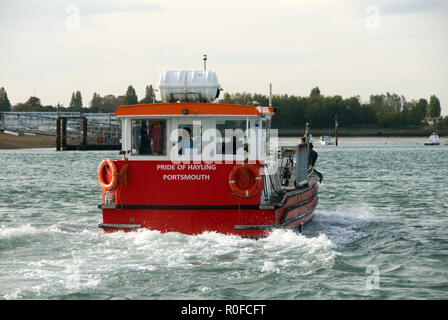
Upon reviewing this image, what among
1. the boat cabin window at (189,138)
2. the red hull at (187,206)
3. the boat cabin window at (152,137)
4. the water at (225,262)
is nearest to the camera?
the water at (225,262)

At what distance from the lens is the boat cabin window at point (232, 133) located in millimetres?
15164

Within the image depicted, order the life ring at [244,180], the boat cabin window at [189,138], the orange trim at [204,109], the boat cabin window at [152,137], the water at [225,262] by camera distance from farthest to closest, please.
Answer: the boat cabin window at [152,137] < the boat cabin window at [189,138] < the orange trim at [204,109] < the life ring at [244,180] < the water at [225,262]

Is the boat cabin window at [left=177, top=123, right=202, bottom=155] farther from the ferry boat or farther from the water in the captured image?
the water

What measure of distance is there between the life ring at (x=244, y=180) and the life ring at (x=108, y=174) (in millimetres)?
2616

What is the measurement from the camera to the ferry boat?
14.8 m

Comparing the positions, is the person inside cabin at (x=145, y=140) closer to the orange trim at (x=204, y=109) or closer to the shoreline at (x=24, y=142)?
the orange trim at (x=204, y=109)

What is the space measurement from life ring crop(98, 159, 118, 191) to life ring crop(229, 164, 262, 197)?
2616 mm

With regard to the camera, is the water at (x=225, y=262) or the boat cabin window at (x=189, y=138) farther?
the boat cabin window at (x=189, y=138)

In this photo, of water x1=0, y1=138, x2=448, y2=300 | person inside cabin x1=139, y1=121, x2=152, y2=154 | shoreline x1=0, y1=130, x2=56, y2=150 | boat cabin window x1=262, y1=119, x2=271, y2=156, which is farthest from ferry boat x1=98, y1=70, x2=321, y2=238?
shoreline x1=0, y1=130, x2=56, y2=150

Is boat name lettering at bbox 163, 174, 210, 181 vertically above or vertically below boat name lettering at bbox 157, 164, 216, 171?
below

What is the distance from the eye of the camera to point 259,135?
15234 millimetres

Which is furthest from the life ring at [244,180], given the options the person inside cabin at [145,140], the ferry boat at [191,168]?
the person inside cabin at [145,140]
